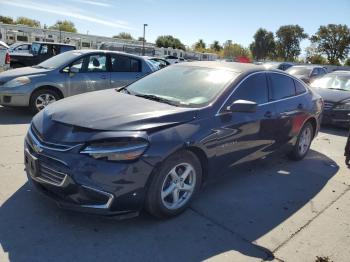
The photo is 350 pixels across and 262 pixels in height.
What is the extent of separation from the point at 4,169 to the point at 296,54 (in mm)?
78151

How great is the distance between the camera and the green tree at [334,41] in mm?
66250

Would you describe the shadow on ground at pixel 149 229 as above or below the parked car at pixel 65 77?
below

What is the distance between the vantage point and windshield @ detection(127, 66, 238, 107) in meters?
4.27

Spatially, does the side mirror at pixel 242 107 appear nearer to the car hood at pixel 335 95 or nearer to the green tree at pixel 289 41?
→ the car hood at pixel 335 95

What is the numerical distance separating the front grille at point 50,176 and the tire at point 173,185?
0.81 metres

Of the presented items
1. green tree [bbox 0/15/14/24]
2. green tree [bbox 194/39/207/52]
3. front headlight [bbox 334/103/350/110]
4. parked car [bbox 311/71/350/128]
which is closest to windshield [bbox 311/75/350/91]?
parked car [bbox 311/71/350/128]

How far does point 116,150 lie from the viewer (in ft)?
10.8

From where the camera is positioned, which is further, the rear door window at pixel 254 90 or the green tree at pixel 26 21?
the green tree at pixel 26 21

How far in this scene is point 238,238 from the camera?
3646 millimetres

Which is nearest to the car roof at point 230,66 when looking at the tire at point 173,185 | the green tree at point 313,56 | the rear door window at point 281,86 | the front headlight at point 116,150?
the rear door window at point 281,86

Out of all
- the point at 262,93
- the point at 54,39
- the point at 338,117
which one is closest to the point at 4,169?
the point at 262,93

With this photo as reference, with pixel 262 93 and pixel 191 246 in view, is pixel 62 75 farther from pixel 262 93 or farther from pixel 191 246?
pixel 191 246

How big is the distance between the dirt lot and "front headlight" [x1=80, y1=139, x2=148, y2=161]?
0.77 meters

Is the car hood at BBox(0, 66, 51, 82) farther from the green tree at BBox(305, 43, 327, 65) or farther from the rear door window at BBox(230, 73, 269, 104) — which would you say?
the green tree at BBox(305, 43, 327, 65)
